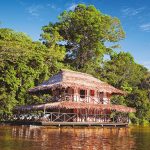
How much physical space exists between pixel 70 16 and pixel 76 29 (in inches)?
85.2

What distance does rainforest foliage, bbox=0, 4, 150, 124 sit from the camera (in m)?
35.2

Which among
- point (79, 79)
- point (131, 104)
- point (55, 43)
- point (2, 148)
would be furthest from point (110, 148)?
point (55, 43)

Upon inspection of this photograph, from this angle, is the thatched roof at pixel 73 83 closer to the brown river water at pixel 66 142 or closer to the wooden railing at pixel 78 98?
the wooden railing at pixel 78 98

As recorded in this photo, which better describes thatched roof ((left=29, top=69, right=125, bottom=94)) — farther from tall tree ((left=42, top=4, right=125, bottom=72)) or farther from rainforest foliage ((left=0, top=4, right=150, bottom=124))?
tall tree ((left=42, top=4, right=125, bottom=72))

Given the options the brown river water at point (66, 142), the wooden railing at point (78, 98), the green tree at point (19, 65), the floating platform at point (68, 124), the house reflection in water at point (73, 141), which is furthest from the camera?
the green tree at point (19, 65)

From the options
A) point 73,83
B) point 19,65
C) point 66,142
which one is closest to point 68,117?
point 73,83

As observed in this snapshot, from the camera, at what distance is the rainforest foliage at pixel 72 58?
3516cm

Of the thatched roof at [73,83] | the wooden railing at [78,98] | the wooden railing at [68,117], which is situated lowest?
the wooden railing at [68,117]

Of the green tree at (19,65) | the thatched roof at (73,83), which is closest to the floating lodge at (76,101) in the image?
the thatched roof at (73,83)

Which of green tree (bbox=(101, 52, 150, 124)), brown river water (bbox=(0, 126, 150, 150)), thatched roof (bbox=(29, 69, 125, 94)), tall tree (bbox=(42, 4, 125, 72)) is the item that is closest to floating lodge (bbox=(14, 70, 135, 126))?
thatched roof (bbox=(29, 69, 125, 94))

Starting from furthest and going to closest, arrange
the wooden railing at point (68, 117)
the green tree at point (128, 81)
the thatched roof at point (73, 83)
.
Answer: the green tree at point (128, 81) < the thatched roof at point (73, 83) < the wooden railing at point (68, 117)

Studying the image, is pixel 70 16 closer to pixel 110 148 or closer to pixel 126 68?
pixel 126 68

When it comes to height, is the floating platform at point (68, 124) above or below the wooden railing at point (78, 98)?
below

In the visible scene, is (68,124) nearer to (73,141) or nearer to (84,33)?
(73,141)
